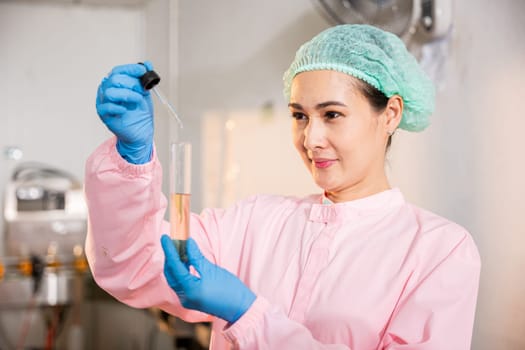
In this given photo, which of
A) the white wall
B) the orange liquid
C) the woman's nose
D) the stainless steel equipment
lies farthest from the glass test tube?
the stainless steel equipment

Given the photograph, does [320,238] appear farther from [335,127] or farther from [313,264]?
[335,127]

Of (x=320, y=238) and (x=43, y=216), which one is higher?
(x=320, y=238)

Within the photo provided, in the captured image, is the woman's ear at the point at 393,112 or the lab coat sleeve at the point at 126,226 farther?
the woman's ear at the point at 393,112

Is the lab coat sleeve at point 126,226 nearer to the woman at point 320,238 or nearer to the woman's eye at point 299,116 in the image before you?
the woman at point 320,238

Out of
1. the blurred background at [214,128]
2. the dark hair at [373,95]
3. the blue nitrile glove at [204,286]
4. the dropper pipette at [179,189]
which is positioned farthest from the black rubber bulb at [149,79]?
the blurred background at [214,128]

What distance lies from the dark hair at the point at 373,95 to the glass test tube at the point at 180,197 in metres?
0.35

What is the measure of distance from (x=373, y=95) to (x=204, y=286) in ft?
1.63

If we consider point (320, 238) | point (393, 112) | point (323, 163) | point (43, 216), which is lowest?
point (43, 216)

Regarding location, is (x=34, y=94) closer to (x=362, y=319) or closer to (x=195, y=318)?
(x=195, y=318)

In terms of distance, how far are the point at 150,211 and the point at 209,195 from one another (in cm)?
177

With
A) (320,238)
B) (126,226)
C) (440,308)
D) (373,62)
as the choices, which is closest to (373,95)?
(373,62)

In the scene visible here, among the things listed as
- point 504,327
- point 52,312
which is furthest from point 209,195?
point 504,327

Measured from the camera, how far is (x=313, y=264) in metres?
1.24

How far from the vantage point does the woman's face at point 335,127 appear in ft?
3.92
